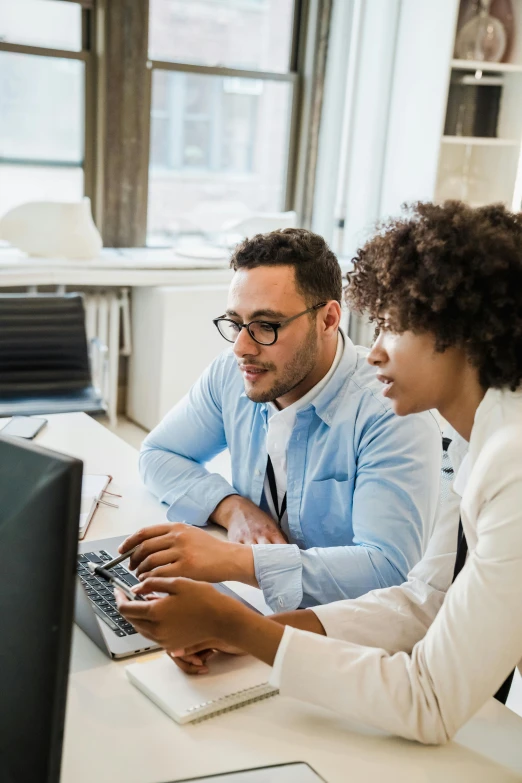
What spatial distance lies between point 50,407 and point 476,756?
2325 mm

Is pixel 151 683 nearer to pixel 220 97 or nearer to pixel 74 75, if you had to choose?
pixel 74 75

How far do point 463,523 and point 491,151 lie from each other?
3.76 meters

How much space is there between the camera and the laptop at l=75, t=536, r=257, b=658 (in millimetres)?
1123

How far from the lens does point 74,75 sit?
3.89 m

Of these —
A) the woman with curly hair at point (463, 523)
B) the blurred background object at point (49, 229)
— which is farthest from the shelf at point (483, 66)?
the woman with curly hair at point (463, 523)

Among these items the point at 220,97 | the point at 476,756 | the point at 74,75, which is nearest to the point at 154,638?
the point at 476,756

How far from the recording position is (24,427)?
2066 mm

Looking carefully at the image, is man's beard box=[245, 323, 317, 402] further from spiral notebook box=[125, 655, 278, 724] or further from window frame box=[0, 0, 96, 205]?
window frame box=[0, 0, 96, 205]

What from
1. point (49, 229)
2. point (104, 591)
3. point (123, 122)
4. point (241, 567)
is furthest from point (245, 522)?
point (123, 122)

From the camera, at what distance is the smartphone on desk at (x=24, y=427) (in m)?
2.02

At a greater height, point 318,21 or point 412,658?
point 318,21

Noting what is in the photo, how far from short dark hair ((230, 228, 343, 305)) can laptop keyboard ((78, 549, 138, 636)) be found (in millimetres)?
657

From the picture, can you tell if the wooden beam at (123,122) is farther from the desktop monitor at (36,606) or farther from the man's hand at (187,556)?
the desktop monitor at (36,606)

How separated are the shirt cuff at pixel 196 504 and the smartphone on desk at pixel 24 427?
57cm
